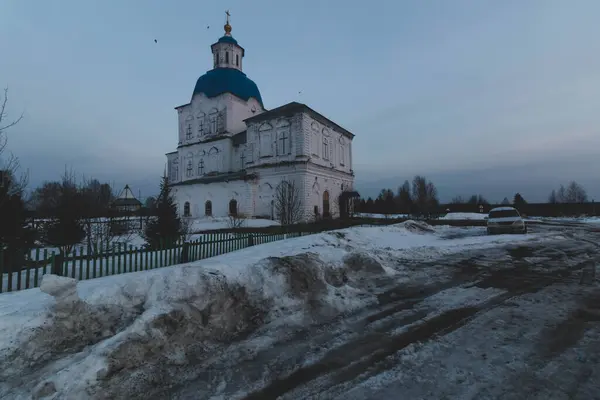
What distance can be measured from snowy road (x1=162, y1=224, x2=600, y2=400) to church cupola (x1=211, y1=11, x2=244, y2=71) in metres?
42.6

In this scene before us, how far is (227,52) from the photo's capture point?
134ft

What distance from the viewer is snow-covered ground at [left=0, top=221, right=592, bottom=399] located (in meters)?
3.13

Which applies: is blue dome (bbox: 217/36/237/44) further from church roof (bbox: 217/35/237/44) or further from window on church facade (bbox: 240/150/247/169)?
window on church facade (bbox: 240/150/247/169)

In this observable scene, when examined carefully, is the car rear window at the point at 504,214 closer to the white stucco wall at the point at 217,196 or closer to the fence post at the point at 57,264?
the fence post at the point at 57,264

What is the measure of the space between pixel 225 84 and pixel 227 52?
5.95 m

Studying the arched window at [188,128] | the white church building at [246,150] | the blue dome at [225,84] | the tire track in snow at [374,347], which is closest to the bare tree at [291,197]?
the white church building at [246,150]

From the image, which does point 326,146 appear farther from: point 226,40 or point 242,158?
point 226,40

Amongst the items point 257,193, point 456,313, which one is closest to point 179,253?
point 456,313

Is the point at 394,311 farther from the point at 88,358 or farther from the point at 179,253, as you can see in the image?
the point at 179,253

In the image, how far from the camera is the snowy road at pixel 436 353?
289 cm

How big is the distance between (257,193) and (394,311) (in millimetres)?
27877

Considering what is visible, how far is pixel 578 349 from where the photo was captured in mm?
3605

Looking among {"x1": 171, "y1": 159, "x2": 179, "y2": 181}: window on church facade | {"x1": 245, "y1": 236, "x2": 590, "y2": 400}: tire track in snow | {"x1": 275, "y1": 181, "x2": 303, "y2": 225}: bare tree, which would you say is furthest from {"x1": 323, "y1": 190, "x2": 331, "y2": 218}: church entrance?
{"x1": 171, "y1": 159, "x2": 179, "y2": 181}: window on church facade

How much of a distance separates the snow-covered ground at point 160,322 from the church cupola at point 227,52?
41.0m
